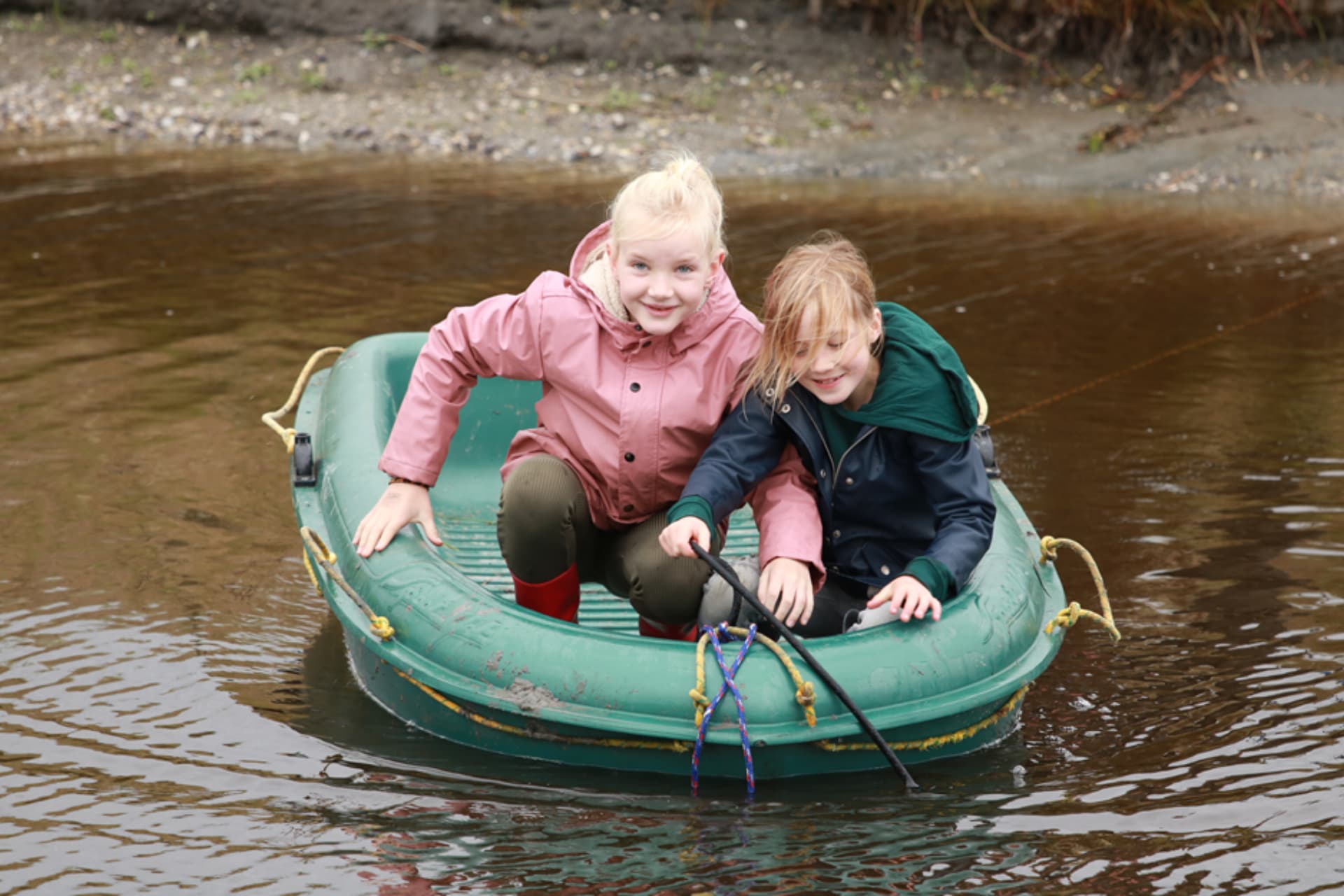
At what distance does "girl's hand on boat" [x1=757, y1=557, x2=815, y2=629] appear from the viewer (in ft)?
8.85

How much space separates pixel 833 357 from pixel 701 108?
872 cm

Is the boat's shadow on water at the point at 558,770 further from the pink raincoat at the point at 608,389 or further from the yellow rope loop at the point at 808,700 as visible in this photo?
the pink raincoat at the point at 608,389

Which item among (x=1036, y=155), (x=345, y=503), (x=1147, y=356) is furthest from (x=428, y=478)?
(x=1036, y=155)

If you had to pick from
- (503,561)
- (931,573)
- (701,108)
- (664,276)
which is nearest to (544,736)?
(931,573)

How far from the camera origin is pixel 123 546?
3.97 meters

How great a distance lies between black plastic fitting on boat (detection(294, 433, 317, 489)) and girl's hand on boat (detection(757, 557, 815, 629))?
4.07 feet

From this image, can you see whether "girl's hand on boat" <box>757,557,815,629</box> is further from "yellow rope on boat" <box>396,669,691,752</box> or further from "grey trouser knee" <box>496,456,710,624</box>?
"yellow rope on boat" <box>396,669,691,752</box>

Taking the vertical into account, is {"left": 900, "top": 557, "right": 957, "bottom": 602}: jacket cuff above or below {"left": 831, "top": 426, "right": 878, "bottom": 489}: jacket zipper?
below

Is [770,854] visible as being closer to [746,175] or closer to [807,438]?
[807,438]

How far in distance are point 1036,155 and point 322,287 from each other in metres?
5.42

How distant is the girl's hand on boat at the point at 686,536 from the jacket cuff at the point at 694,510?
0.01 metres

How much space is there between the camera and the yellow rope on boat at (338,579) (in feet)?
9.21

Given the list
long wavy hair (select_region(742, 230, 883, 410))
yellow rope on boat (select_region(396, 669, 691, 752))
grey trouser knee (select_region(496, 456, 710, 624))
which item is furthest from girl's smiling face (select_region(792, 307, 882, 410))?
yellow rope on boat (select_region(396, 669, 691, 752))

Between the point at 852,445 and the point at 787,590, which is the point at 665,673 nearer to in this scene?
the point at 787,590
